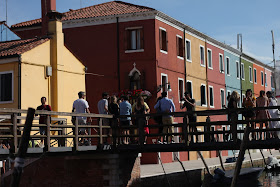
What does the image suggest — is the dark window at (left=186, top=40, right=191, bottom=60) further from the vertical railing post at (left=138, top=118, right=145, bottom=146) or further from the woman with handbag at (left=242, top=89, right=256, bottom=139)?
→ the vertical railing post at (left=138, top=118, right=145, bottom=146)

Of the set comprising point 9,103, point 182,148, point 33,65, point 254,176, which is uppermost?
point 33,65

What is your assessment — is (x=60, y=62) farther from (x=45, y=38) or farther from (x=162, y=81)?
(x=162, y=81)

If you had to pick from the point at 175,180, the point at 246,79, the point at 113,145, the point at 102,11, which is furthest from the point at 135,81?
the point at 246,79

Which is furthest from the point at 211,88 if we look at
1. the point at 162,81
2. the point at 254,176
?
the point at 254,176

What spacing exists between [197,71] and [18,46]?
14487mm

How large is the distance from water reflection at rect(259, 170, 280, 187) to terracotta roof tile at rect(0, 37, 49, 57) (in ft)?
40.2

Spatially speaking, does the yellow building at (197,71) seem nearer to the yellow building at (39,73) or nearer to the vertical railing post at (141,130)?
the yellow building at (39,73)

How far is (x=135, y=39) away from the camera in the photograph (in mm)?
33188

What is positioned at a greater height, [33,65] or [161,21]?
[161,21]

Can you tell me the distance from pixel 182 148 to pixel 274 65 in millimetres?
45098

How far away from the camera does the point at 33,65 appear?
87.7ft

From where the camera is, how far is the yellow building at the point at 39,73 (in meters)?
26.1

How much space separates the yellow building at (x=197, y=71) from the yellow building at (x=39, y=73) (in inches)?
386

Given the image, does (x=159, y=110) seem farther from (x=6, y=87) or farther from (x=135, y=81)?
(x=135, y=81)
